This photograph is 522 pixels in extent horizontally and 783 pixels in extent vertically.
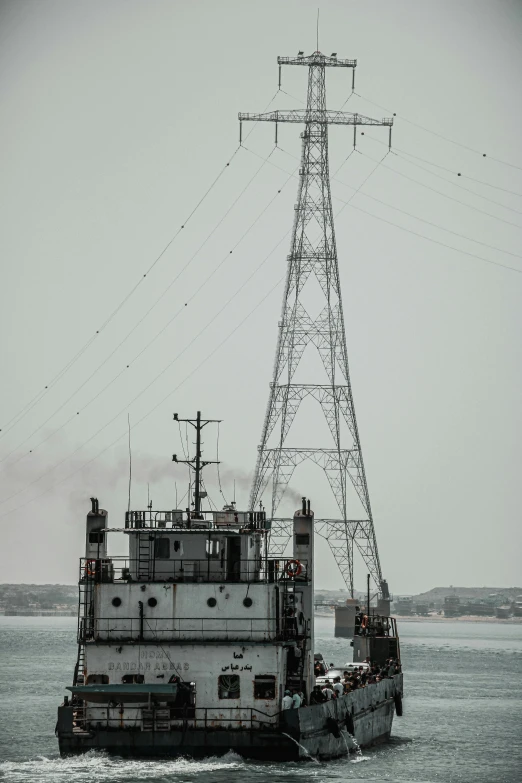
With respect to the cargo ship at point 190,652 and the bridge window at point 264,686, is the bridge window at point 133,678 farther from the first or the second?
the bridge window at point 264,686

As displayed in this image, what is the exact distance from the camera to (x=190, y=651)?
4281 cm

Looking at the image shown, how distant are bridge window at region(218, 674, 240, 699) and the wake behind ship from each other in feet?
0.10

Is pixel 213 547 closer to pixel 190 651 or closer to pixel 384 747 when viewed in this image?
pixel 190 651

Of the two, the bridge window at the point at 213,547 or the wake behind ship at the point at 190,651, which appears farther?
the bridge window at the point at 213,547

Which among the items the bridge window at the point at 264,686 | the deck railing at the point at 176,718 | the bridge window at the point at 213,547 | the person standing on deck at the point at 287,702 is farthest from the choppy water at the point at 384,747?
the bridge window at the point at 213,547

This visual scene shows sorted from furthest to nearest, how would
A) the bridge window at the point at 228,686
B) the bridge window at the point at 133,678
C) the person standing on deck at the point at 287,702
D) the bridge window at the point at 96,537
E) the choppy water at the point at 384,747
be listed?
the bridge window at the point at 96,537 < the bridge window at the point at 133,678 < the bridge window at the point at 228,686 < the person standing on deck at the point at 287,702 < the choppy water at the point at 384,747

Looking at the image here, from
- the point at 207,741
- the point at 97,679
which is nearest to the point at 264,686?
the point at 207,741

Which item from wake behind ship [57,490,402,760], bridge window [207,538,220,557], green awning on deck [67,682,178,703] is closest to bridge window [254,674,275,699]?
wake behind ship [57,490,402,760]

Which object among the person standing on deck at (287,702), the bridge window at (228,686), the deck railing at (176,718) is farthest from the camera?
the bridge window at (228,686)

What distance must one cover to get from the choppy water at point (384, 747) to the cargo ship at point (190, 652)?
0.73 m

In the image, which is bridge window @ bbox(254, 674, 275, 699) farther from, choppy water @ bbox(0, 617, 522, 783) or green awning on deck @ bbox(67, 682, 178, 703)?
green awning on deck @ bbox(67, 682, 178, 703)

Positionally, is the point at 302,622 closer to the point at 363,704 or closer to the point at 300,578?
the point at 300,578

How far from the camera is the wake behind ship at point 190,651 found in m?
41.8

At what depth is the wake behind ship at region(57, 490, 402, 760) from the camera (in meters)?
41.8
